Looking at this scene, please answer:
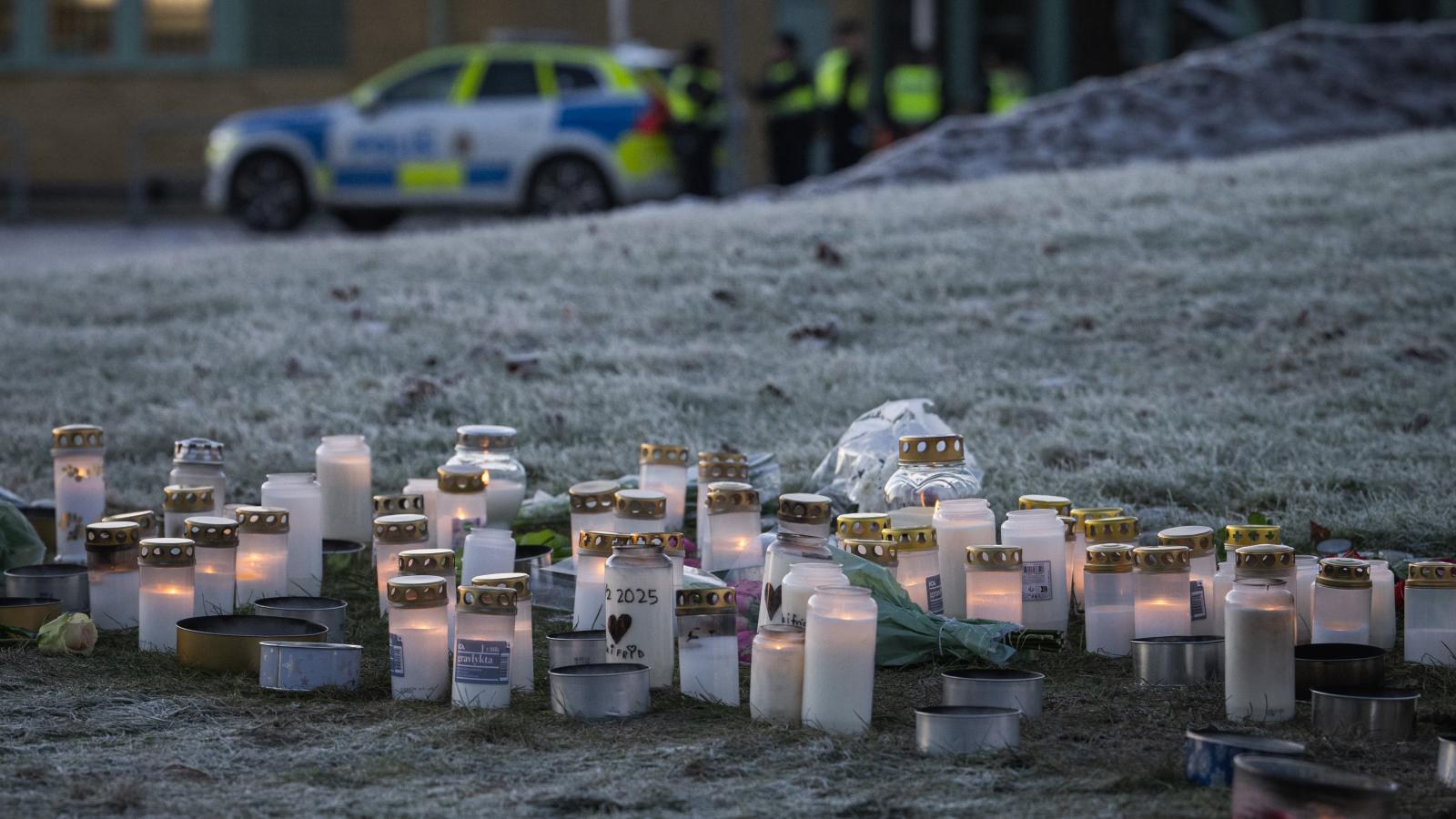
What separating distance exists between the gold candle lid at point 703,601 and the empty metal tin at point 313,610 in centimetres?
79

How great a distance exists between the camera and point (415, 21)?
71.2ft

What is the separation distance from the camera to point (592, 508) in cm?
424

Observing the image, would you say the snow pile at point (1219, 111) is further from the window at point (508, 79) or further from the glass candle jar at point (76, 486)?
the glass candle jar at point (76, 486)

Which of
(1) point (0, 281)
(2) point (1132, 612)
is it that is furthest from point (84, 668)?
(1) point (0, 281)

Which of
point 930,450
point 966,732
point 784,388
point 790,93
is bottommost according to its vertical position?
point 966,732

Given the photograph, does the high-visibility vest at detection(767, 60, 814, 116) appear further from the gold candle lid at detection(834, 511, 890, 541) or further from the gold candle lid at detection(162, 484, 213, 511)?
the gold candle lid at detection(834, 511, 890, 541)

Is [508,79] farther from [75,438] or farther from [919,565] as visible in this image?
[919,565]

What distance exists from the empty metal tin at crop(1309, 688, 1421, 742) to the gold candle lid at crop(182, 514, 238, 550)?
2286 millimetres

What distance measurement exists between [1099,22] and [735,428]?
19.3 m

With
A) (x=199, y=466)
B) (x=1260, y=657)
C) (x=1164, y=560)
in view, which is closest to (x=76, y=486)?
(x=199, y=466)

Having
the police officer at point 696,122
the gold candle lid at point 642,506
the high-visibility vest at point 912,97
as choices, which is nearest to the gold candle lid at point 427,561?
the gold candle lid at point 642,506

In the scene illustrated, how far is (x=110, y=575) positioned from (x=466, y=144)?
35.7 feet

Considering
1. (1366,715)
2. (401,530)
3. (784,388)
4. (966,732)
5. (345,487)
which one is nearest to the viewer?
(966,732)

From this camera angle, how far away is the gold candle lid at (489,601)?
3.38 meters
